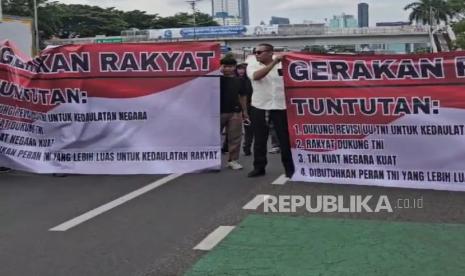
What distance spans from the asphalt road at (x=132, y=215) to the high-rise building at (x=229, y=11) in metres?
147

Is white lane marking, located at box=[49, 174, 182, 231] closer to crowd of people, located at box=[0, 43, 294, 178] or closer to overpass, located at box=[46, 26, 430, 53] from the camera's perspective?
crowd of people, located at box=[0, 43, 294, 178]

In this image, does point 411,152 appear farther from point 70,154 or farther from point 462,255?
point 70,154

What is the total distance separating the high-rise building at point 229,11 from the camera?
161000 mm

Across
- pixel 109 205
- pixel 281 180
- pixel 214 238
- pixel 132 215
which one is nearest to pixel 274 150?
pixel 281 180

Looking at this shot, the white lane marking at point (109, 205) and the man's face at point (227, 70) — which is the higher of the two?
the man's face at point (227, 70)

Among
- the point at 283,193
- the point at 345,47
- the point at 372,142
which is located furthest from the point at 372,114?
the point at 345,47

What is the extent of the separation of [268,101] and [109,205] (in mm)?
2540

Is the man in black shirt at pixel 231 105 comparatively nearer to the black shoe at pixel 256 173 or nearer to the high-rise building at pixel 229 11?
the black shoe at pixel 256 173

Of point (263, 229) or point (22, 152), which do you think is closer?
point (263, 229)

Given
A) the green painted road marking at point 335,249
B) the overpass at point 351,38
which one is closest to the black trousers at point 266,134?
the green painted road marking at point 335,249

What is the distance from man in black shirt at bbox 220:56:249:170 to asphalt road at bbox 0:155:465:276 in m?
0.64

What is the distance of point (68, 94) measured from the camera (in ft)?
30.0

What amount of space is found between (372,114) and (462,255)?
2868 millimetres

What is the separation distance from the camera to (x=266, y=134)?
346 inches
